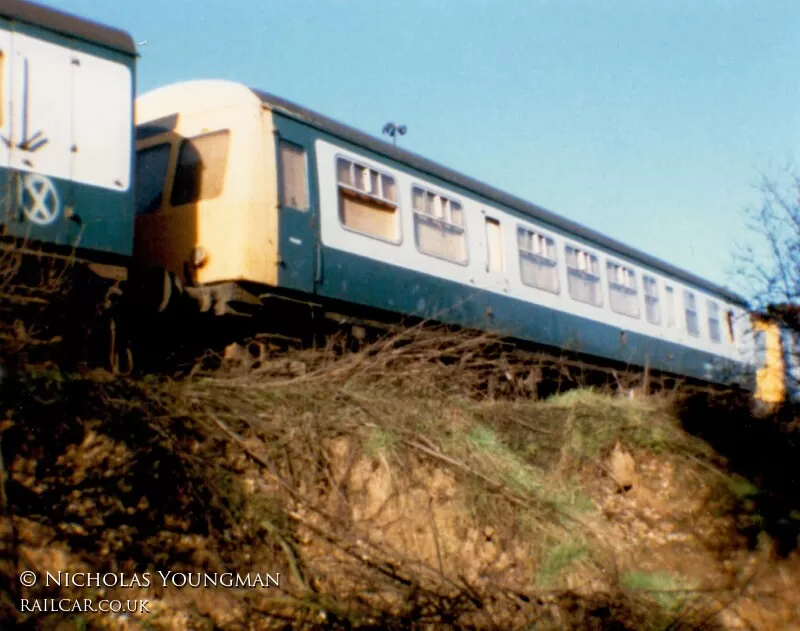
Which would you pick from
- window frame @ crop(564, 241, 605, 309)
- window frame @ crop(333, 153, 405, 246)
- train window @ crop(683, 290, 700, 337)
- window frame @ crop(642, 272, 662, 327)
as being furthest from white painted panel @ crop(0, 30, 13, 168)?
train window @ crop(683, 290, 700, 337)

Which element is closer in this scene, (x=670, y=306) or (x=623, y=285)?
(x=623, y=285)

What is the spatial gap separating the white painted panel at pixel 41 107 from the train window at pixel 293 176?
218 centimetres

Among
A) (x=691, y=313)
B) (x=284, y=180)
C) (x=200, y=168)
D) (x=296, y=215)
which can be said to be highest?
(x=691, y=313)

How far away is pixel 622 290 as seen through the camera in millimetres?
14414

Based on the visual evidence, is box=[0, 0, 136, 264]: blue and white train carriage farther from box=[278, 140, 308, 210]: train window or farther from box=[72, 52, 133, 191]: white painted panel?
box=[278, 140, 308, 210]: train window

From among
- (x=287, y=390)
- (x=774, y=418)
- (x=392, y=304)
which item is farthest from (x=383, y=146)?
(x=774, y=418)

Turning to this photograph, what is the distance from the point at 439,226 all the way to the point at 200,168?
3004mm

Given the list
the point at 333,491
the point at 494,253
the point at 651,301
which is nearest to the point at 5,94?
the point at 333,491

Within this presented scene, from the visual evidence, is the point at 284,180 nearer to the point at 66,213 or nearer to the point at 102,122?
the point at 102,122

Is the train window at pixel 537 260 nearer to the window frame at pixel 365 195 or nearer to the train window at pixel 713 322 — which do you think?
the window frame at pixel 365 195

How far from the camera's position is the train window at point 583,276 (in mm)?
13062

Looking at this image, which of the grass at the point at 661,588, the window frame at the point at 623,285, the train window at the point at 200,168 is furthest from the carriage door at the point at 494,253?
the grass at the point at 661,588

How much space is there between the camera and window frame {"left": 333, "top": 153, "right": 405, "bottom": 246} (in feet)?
29.8

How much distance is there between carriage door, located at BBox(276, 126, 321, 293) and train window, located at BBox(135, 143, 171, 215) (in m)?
1.14
